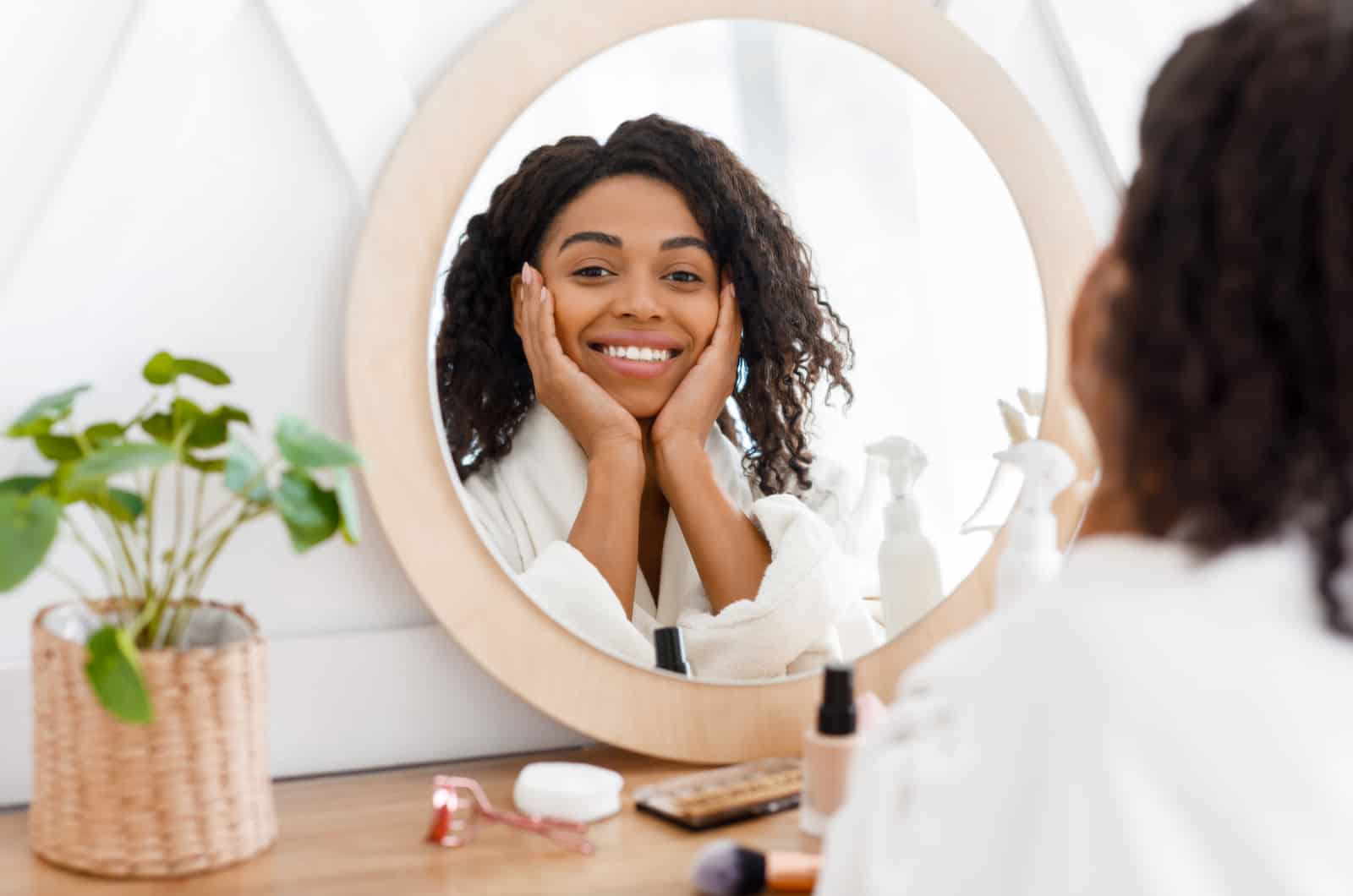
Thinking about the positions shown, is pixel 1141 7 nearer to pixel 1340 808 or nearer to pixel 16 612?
pixel 1340 808

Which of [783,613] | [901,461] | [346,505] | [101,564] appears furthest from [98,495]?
[901,461]

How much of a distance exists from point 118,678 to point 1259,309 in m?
0.62

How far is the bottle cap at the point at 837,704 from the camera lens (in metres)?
0.80

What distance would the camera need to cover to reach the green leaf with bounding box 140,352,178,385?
2.69 ft

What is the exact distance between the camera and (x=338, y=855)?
806 millimetres

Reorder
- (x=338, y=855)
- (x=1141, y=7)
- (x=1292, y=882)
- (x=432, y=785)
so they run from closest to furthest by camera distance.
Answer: (x=1292, y=882), (x=338, y=855), (x=432, y=785), (x=1141, y=7)

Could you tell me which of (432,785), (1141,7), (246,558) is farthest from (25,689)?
(1141,7)

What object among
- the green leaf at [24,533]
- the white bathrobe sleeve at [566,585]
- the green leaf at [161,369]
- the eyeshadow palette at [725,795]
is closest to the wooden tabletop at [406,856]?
the eyeshadow palette at [725,795]

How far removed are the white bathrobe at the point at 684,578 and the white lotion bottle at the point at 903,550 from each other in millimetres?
28

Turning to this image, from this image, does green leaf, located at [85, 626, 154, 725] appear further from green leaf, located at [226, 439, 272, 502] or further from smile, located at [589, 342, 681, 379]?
smile, located at [589, 342, 681, 379]

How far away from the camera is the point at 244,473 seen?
709 millimetres

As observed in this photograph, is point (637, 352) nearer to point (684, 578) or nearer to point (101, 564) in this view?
point (684, 578)

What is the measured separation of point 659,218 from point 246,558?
0.41 m

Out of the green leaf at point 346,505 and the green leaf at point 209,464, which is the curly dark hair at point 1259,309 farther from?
the green leaf at point 209,464
